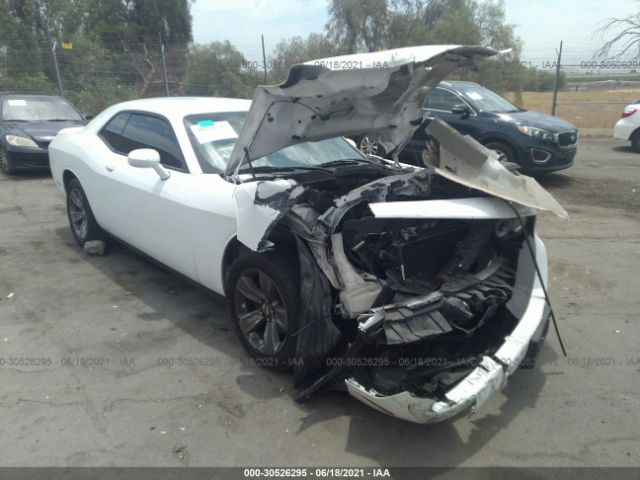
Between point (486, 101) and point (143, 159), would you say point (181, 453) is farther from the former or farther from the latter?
point (486, 101)

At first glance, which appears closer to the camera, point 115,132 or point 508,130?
point 115,132

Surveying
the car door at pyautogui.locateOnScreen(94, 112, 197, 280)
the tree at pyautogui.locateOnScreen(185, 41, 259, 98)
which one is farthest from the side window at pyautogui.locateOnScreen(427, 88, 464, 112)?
the tree at pyautogui.locateOnScreen(185, 41, 259, 98)

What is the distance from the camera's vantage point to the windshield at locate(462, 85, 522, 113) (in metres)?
8.89

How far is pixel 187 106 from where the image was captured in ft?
14.5

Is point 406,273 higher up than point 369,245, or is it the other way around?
point 369,245

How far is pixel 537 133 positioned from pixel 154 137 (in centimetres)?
640

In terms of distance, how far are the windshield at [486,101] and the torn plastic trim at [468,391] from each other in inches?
268

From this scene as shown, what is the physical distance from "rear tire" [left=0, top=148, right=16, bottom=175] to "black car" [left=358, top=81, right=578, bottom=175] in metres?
7.23

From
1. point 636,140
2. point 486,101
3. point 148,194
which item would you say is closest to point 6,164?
point 148,194

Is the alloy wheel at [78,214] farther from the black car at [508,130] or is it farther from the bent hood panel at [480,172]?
the black car at [508,130]

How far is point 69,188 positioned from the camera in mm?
5648

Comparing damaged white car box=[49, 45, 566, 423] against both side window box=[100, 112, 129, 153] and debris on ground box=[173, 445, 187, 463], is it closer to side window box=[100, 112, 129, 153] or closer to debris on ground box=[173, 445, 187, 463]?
debris on ground box=[173, 445, 187, 463]

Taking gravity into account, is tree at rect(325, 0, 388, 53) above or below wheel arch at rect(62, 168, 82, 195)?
above

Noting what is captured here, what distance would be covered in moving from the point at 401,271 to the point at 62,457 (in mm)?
2039
